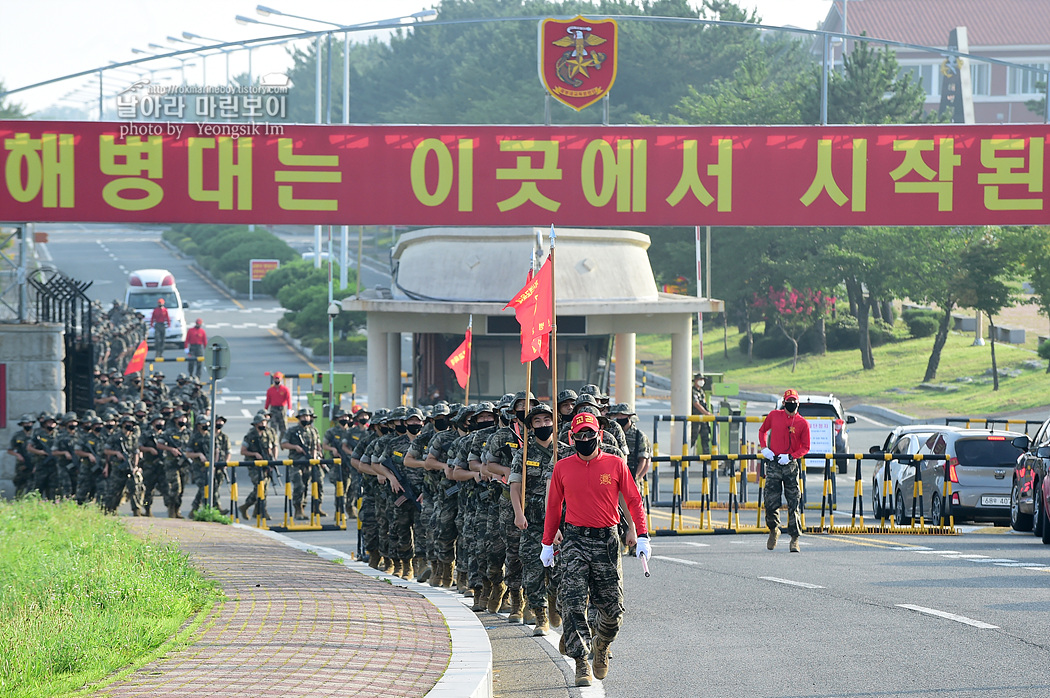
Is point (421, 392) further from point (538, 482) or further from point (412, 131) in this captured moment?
point (538, 482)

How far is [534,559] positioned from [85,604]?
11.2ft

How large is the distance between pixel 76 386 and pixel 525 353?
16537 mm

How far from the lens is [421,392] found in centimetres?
3275

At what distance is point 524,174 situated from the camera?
958 inches

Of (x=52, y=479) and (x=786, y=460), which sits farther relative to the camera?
(x=52, y=479)

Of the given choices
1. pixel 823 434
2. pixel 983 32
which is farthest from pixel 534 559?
pixel 983 32

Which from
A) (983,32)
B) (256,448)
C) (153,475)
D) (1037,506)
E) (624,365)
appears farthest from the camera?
(983,32)

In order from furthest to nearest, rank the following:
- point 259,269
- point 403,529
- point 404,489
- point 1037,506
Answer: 1. point 259,269
2. point 1037,506
3. point 403,529
4. point 404,489

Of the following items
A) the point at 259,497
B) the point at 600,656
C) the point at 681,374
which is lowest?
the point at 259,497

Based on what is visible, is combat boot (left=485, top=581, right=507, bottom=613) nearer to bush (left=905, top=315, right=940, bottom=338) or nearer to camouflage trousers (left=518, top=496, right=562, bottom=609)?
camouflage trousers (left=518, top=496, right=562, bottom=609)

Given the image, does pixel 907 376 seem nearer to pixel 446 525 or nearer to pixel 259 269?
pixel 259 269

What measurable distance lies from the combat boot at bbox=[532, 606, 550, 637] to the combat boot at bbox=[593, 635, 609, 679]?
200 centimetres

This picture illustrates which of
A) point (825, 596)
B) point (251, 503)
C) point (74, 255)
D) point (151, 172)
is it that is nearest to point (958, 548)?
point (825, 596)

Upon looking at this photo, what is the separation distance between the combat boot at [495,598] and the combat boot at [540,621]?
3.51 ft
